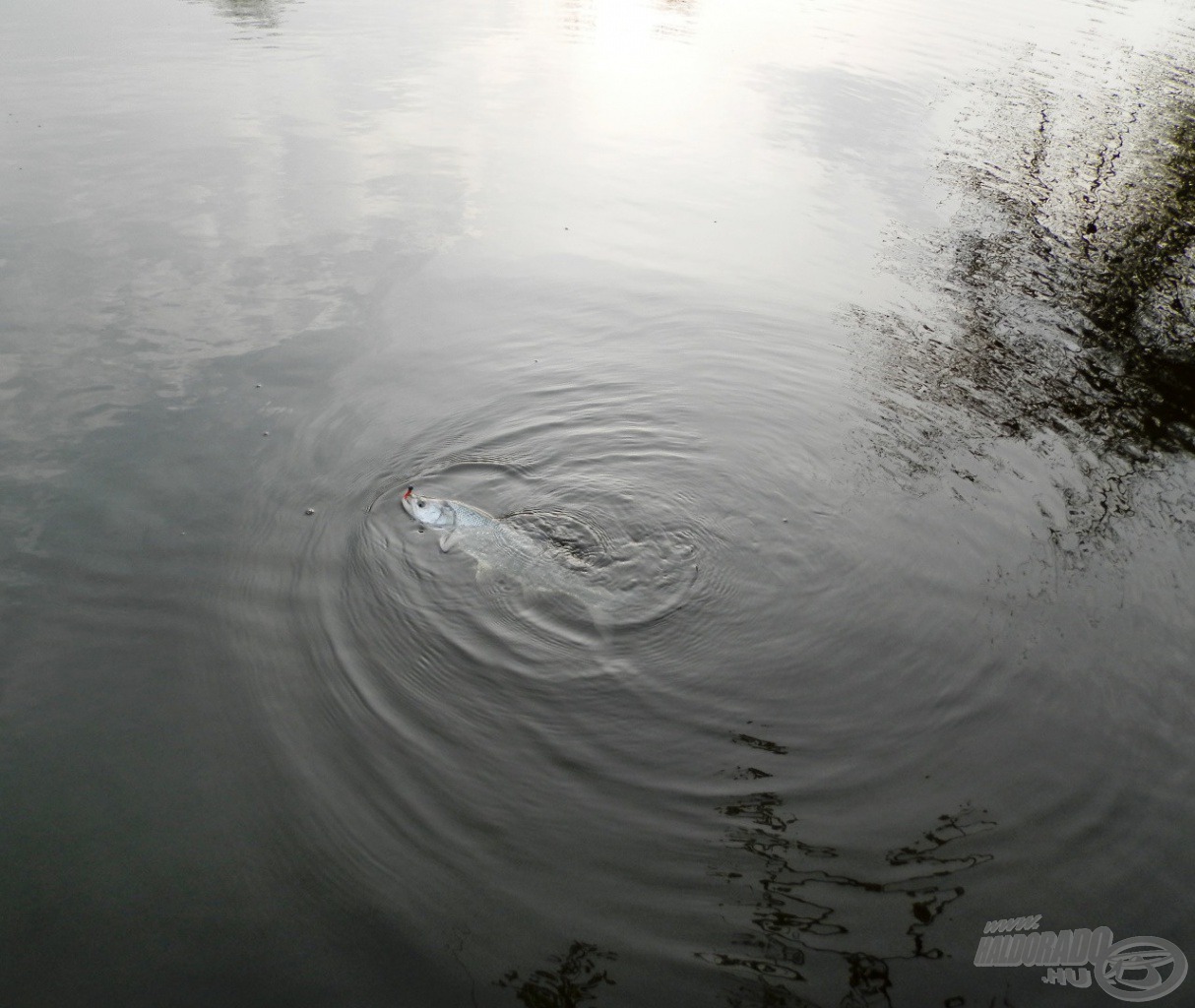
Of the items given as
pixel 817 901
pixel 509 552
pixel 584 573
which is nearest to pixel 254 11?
pixel 509 552

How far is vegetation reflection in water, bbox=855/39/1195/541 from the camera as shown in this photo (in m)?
7.95

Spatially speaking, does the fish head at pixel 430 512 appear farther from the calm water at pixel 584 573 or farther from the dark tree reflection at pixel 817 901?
the dark tree reflection at pixel 817 901

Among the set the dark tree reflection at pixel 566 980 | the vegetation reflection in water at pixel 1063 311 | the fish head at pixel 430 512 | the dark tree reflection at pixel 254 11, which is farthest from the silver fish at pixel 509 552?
the dark tree reflection at pixel 254 11

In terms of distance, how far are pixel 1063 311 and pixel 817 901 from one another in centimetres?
823

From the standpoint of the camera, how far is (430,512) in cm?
642

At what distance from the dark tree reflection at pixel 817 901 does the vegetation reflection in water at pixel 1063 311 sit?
3.69 m

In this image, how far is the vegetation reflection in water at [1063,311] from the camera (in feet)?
26.1

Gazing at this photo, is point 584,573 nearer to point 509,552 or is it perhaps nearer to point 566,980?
point 509,552

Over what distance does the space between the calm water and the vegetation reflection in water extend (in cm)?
7

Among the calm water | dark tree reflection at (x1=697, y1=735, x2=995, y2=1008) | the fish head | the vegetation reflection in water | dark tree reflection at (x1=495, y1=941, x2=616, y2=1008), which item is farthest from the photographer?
the vegetation reflection in water

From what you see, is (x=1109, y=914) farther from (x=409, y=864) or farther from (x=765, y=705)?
(x=409, y=864)

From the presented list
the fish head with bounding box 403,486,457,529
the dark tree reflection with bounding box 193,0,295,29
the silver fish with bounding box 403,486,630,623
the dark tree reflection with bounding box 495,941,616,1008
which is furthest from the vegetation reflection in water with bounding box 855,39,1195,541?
the dark tree reflection with bounding box 193,0,295,29

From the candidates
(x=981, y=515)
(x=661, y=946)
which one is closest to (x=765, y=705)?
(x=661, y=946)

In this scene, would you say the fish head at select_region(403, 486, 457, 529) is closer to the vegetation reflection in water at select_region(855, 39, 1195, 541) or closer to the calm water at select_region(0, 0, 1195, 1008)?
the calm water at select_region(0, 0, 1195, 1008)
